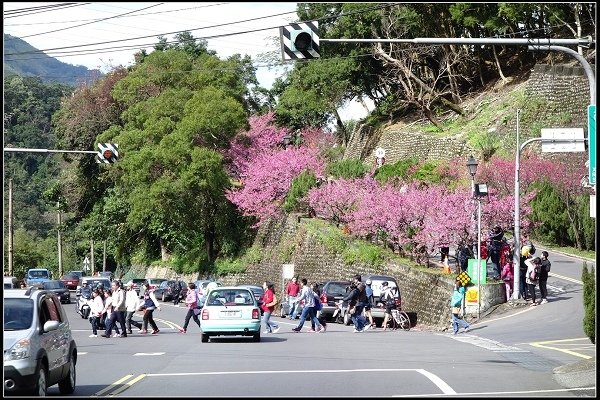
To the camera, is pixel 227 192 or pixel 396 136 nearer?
pixel 227 192

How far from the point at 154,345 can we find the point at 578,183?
3046cm

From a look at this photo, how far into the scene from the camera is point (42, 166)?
133 meters

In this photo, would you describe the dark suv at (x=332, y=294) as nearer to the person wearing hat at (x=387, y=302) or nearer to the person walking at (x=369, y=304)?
the person walking at (x=369, y=304)

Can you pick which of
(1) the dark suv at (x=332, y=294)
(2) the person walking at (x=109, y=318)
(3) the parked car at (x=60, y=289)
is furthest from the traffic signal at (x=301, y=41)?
(3) the parked car at (x=60, y=289)

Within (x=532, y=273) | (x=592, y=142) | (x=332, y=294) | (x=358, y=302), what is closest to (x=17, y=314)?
(x=592, y=142)

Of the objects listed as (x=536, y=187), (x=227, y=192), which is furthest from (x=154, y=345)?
(x=227, y=192)

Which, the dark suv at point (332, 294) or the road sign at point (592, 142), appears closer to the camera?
the road sign at point (592, 142)

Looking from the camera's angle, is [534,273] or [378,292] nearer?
[534,273]

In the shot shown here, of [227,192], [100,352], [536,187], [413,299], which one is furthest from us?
[227,192]

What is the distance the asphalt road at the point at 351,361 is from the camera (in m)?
17.9

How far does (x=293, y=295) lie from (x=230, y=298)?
12.4 m

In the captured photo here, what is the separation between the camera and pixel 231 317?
1192 inches

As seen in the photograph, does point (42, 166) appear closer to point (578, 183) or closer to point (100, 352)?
point (578, 183)

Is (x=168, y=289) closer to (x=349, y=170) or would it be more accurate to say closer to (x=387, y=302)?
(x=349, y=170)
